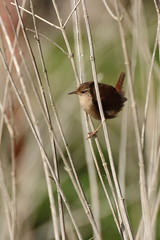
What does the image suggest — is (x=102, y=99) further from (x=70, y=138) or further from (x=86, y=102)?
(x=70, y=138)

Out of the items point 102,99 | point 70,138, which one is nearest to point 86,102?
point 102,99

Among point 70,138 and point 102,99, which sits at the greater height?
point 70,138

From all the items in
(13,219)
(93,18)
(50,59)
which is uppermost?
(50,59)

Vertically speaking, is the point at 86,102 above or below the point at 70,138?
below

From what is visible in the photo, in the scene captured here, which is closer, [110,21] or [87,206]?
[87,206]

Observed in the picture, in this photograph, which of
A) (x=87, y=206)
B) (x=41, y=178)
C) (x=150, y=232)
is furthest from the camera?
(x=41, y=178)

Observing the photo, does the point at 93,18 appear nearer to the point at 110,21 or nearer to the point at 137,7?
the point at 110,21

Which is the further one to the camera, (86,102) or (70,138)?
(70,138)

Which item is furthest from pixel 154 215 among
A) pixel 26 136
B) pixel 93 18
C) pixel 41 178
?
pixel 93 18
